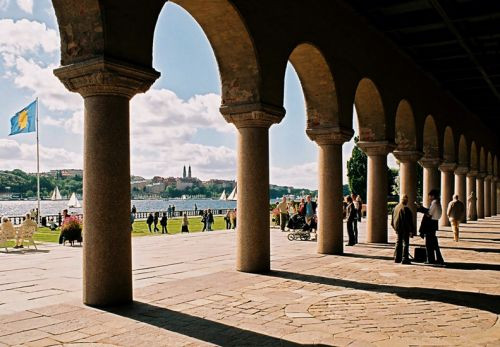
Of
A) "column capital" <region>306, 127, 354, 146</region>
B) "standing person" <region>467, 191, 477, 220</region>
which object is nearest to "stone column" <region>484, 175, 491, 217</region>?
"standing person" <region>467, 191, 477, 220</region>

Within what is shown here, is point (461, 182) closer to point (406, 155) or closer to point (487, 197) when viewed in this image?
point (487, 197)

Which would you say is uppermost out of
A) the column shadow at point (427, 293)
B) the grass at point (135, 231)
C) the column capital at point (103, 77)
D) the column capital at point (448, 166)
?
the column capital at point (103, 77)

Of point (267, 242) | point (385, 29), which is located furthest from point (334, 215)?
point (385, 29)

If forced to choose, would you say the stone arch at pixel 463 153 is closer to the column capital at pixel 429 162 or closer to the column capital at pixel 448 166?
the column capital at pixel 448 166

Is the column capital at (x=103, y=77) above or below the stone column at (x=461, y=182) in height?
above

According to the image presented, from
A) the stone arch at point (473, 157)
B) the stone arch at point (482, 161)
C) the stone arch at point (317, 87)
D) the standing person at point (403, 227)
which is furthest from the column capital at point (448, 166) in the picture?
the standing person at point (403, 227)

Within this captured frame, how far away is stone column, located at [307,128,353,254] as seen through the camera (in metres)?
13.3

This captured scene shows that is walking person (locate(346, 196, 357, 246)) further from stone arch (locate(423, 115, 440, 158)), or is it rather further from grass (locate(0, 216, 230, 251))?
grass (locate(0, 216, 230, 251))

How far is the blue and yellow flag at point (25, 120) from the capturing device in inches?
1377

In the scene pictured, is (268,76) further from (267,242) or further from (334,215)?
(334,215)

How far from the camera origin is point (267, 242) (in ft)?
34.5

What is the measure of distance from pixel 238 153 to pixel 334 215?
13.4 feet

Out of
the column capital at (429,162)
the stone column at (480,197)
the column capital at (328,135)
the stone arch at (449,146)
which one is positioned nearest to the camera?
the column capital at (328,135)

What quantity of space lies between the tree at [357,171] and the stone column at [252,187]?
206ft
